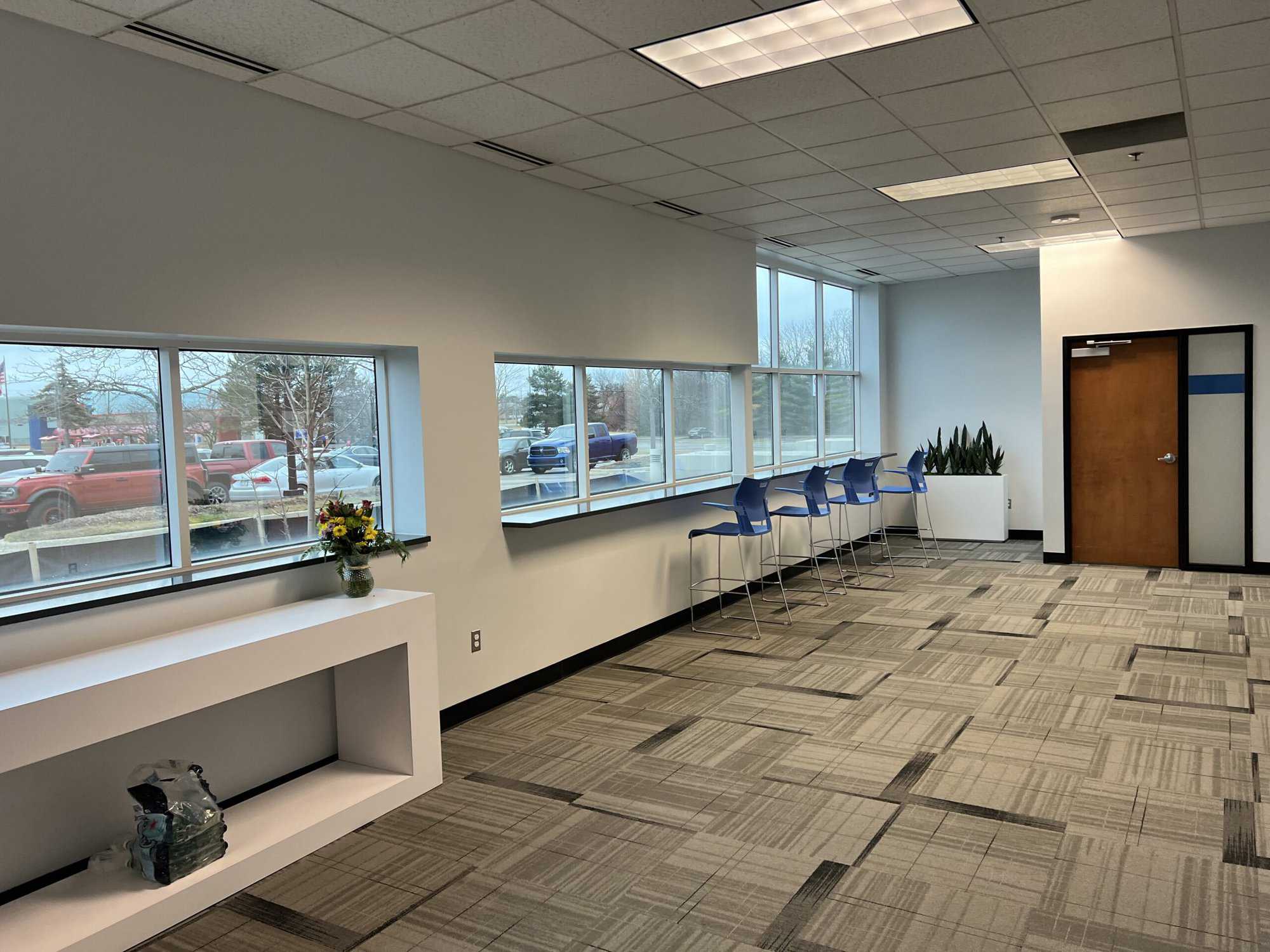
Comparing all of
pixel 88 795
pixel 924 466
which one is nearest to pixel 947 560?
pixel 924 466

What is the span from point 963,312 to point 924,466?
1.67m

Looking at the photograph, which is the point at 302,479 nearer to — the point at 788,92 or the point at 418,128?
the point at 418,128

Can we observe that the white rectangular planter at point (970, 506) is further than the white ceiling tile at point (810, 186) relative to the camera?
Yes

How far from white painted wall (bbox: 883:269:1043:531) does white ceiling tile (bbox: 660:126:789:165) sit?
588cm

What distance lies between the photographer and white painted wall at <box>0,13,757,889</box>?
9.75 feet

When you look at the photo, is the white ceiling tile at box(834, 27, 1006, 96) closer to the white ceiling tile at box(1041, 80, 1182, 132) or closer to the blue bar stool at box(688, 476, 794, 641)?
the white ceiling tile at box(1041, 80, 1182, 132)

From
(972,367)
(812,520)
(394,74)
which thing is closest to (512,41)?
(394,74)

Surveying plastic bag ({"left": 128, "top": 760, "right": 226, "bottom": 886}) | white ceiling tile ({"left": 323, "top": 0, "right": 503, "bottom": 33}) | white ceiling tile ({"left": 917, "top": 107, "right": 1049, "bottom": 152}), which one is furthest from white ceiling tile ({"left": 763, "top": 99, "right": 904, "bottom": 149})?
plastic bag ({"left": 128, "top": 760, "right": 226, "bottom": 886})

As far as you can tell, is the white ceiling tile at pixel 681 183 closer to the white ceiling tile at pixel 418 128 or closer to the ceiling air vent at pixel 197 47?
the white ceiling tile at pixel 418 128

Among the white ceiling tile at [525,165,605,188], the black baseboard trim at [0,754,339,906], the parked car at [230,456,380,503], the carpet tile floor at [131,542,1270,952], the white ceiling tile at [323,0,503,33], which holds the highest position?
the white ceiling tile at [525,165,605,188]

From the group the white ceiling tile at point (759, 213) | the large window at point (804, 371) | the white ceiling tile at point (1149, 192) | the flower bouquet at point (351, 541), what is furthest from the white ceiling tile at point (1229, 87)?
the large window at point (804, 371)

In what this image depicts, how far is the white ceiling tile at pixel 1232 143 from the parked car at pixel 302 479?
4.36 metres

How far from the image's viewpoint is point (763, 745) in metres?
4.18

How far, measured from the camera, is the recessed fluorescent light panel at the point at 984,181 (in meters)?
5.33
